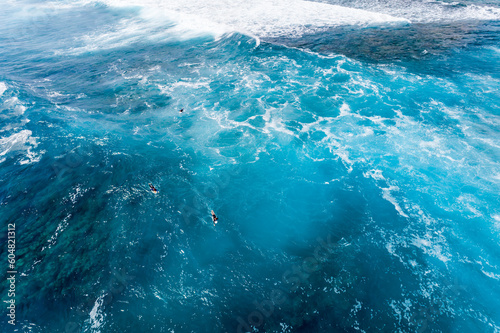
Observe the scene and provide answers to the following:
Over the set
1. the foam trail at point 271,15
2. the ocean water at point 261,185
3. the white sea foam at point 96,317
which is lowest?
the white sea foam at point 96,317

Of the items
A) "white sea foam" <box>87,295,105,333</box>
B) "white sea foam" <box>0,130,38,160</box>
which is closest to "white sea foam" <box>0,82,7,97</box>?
"white sea foam" <box>0,130,38,160</box>

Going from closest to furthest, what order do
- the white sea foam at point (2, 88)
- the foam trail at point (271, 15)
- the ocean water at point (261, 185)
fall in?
1. the ocean water at point (261, 185)
2. the white sea foam at point (2, 88)
3. the foam trail at point (271, 15)

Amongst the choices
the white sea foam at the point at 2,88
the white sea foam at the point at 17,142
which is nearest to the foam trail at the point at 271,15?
the white sea foam at the point at 2,88

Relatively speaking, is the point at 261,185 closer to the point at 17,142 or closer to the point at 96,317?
the point at 96,317

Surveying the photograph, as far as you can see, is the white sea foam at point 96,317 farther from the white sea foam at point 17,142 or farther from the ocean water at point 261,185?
the white sea foam at point 17,142

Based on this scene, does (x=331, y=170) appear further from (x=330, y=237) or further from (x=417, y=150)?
(x=417, y=150)

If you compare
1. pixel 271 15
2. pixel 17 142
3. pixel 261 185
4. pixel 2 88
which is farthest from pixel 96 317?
pixel 271 15

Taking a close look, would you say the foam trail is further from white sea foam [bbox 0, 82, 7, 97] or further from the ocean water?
white sea foam [bbox 0, 82, 7, 97]

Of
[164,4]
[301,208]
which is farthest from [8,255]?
[164,4]

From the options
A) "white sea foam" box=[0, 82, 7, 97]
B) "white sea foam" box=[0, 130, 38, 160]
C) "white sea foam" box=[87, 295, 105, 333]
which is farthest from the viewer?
"white sea foam" box=[0, 82, 7, 97]

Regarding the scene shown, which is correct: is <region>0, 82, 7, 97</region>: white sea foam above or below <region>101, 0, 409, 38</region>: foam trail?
below

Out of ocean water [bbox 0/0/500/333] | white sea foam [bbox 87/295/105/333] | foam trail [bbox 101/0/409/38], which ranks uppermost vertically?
foam trail [bbox 101/0/409/38]
